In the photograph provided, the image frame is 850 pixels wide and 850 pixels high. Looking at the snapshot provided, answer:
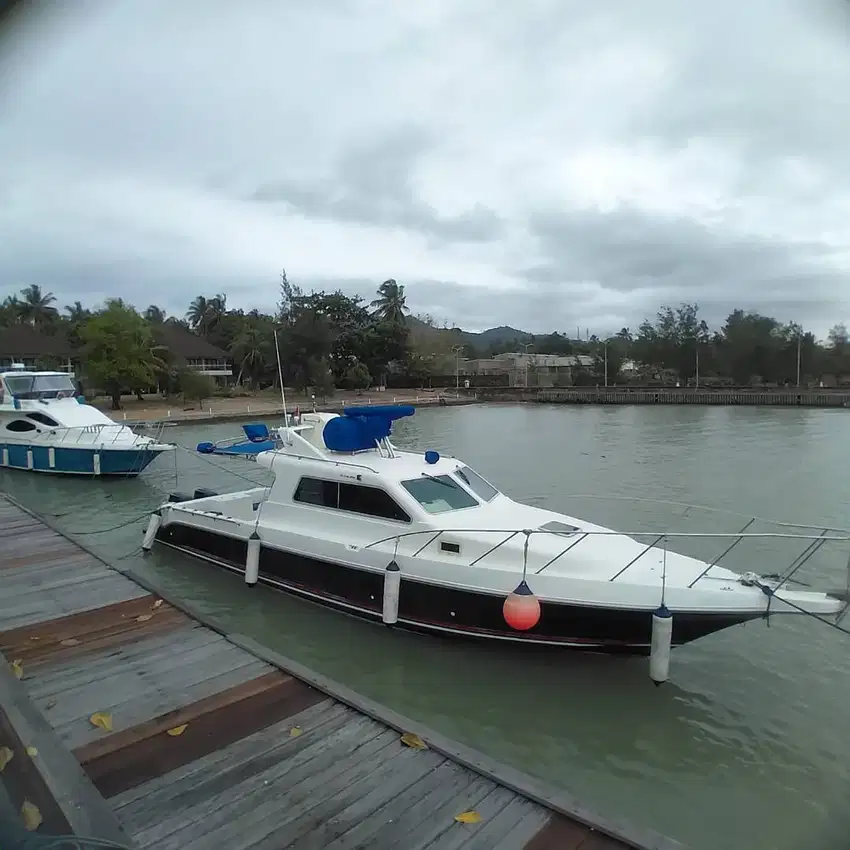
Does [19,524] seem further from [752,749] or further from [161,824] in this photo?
[752,749]

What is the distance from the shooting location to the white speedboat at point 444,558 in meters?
6.47

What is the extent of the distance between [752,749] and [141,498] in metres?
16.4

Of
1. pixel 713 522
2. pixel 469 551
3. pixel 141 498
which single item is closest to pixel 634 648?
pixel 469 551

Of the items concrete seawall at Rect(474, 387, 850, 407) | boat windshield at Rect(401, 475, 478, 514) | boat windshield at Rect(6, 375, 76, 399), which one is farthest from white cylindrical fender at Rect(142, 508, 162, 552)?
concrete seawall at Rect(474, 387, 850, 407)

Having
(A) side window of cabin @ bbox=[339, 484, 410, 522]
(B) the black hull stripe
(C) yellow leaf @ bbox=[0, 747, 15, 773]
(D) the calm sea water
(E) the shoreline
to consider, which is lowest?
(D) the calm sea water

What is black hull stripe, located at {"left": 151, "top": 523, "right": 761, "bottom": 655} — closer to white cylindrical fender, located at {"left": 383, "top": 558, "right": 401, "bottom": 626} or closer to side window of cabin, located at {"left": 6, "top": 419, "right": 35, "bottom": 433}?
white cylindrical fender, located at {"left": 383, "top": 558, "right": 401, "bottom": 626}

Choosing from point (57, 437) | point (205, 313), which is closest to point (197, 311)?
point (205, 313)

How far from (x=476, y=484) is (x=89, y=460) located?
607 inches

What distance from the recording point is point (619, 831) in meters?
3.67

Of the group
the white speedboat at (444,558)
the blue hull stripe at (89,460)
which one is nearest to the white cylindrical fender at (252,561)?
the white speedboat at (444,558)

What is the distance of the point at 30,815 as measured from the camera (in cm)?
337

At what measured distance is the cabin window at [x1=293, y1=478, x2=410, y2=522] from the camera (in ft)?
26.5

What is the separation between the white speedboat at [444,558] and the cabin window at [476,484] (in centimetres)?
3

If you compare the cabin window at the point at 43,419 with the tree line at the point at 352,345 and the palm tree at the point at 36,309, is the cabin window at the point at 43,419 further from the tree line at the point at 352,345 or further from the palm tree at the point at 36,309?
the palm tree at the point at 36,309
